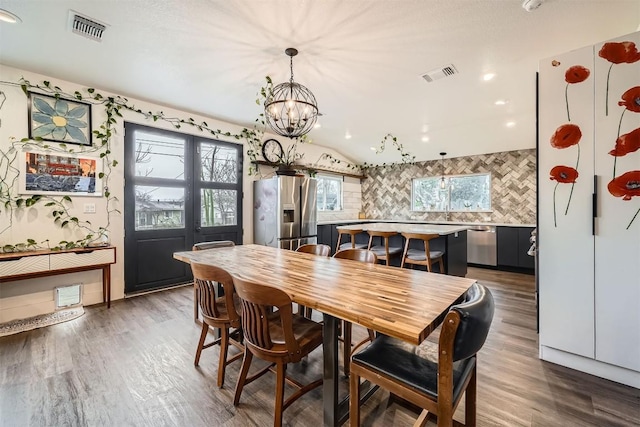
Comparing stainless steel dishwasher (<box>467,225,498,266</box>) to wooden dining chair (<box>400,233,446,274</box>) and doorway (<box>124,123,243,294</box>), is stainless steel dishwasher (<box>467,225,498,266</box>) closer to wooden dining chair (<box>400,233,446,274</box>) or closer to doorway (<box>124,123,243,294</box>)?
wooden dining chair (<box>400,233,446,274</box>)

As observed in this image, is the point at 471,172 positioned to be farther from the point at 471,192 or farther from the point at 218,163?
the point at 218,163

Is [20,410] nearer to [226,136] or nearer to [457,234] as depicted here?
[226,136]

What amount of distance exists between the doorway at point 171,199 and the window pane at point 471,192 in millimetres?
4733

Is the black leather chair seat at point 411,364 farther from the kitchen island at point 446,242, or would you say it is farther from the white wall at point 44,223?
the white wall at point 44,223

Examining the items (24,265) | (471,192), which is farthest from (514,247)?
(24,265)

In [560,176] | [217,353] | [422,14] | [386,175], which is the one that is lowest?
[217,353]

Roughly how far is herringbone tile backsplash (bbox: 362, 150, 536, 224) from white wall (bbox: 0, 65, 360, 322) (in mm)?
4294

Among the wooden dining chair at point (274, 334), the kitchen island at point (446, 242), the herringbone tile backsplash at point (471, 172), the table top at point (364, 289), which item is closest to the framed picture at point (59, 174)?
the table top at point (364, 289)

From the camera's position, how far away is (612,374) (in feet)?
6.24

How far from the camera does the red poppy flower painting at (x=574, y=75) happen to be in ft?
6.51

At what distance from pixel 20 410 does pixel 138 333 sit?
102 cm

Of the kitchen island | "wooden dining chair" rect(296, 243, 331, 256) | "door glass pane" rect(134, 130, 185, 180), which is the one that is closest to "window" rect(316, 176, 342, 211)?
the kitchen island

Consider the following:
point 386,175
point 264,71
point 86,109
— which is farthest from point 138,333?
point 386,175

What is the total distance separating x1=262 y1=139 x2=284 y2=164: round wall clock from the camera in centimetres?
516
